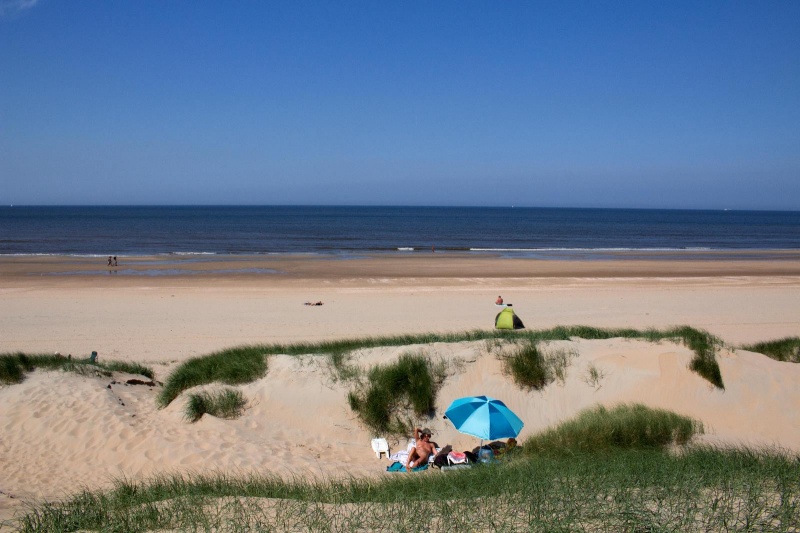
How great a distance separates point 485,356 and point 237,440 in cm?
434

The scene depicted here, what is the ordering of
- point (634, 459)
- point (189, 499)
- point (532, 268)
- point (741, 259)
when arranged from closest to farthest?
point (189, 499) → point (634, 459) → point (532, 268) → point (741, 259)

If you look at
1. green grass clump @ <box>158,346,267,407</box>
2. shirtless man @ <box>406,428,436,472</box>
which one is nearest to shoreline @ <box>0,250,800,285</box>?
green grass clump @ <box>158,346,267,407</box>

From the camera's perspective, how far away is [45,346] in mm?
14477

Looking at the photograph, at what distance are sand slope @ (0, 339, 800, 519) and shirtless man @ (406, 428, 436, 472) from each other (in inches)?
24.1

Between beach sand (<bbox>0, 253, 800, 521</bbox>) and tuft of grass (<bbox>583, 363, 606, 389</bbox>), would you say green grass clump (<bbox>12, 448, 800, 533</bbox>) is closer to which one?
beach sand (<bbox>0, 253, 800, 521</bbox>)

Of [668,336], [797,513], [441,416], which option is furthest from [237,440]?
[668,336]

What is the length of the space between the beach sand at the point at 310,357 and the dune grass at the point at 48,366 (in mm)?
289

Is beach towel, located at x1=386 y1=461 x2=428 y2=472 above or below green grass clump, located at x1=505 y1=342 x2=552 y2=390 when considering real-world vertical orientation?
below

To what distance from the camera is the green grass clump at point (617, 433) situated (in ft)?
24.4

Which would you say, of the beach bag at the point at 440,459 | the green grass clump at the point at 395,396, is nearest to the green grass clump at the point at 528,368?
the green grass clump at the point at 395,396

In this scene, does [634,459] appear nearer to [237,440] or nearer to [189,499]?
[189,499]

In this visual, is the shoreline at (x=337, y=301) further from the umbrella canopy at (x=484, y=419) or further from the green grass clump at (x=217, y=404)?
the umbrella canopy at (x=484, y=419)

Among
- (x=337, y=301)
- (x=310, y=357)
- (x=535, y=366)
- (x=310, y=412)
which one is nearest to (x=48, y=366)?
(x=310, y=357)

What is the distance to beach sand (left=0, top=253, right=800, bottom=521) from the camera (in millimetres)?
8266
